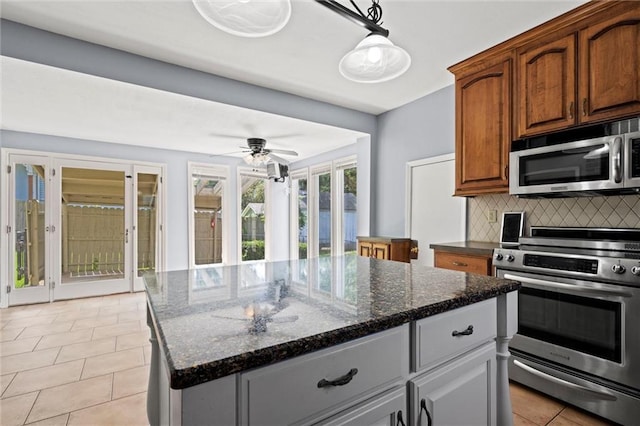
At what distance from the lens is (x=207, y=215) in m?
6.02

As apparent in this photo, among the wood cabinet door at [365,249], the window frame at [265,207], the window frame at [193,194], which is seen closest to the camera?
the wood cabinet door at [365,249]

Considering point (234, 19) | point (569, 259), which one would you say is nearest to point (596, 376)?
point (569, 259)

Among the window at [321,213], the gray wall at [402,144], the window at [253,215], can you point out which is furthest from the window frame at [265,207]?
the gray wall at [402,144]

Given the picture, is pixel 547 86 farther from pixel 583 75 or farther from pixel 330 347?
pixel 330 347

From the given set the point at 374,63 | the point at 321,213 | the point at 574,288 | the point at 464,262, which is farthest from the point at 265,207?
the point at 574,288

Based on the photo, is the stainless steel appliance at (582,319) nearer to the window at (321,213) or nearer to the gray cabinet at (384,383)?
the gray cabinet at (384,383)

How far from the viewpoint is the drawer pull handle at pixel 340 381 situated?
2.51 ft

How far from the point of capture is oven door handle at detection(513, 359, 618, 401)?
179 centimetres

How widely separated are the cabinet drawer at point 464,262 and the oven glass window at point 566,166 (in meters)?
0.64

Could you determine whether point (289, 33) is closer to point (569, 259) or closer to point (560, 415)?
point (569, 259)

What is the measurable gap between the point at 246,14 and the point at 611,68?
219 cm

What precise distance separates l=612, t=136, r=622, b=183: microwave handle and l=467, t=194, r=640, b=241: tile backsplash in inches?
19.2

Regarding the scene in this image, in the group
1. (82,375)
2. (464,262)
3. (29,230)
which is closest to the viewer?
(82,375)

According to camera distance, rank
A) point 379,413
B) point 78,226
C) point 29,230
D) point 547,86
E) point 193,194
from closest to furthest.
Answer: point 379,413, point 547,86, point 29,230, point 78,226, point 193,194
